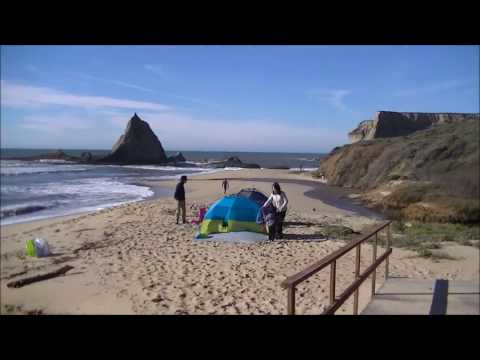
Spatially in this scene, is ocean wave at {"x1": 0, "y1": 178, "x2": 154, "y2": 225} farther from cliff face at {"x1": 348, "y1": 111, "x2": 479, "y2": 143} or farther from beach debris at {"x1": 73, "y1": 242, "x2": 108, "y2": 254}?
cliff face at {"x1": 348, "y1": 111, "x2": 479, "y2": 143}

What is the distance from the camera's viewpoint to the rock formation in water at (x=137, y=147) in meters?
2.53

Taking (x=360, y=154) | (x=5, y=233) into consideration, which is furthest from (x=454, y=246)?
(x=5, y=233)

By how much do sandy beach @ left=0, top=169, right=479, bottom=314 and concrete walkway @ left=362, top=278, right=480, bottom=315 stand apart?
7.5 inches

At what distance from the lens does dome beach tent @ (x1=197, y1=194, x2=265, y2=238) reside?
5.19 metres

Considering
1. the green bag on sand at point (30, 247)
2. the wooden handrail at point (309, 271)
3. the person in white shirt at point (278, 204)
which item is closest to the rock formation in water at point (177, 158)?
the person in white shirt at point (278, 204)

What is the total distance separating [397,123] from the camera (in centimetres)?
268

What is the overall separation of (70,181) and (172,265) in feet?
4.79

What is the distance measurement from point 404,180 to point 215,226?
10.0 ft

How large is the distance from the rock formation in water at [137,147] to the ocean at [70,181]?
126 millimetres

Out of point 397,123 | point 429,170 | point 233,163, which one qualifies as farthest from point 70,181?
point 429,170
